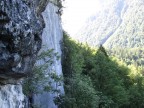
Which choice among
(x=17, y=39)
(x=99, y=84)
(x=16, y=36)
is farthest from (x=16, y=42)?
(x=99, y=84)

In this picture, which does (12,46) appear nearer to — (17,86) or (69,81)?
(17,86)

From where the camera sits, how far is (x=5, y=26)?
49.4 feet

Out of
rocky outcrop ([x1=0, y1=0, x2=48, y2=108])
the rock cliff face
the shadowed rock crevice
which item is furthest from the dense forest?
the shadowed rock crevice

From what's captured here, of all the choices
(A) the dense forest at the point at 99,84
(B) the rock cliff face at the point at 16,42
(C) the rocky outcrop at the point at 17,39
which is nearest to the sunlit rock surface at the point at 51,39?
(A) the dense forest at the point at 99,84

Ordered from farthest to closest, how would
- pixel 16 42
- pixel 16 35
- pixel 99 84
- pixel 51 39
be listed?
pixel 99 84, pixel 51 39, pixel 16 42, pixel 16 35

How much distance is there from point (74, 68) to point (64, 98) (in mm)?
21339

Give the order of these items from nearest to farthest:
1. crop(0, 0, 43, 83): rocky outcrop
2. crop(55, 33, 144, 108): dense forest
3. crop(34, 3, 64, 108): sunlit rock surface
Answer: crop(0, 0, 43, 83): rocky outcrop → crop(55, 33, 144, 108): dense forest → crop(34, 3, 64, 108): sunlit rock surface

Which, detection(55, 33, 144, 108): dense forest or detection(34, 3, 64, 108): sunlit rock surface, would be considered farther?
detection(34, 3, 64, 108): sunlit rock surface

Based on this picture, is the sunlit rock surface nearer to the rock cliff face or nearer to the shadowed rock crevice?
the rock cliff face

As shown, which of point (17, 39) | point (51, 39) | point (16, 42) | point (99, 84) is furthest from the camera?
point (99, 84)

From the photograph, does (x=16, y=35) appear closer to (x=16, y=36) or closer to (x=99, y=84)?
(x=16, y=36)

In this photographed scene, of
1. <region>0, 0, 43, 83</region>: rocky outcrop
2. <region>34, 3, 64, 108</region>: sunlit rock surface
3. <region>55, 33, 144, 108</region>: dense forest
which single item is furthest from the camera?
<region>34, 3, 64, 108</region>: sunlit rock surface

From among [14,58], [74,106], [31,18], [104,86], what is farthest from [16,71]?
[104,86]

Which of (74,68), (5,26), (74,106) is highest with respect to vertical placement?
(74,68)
